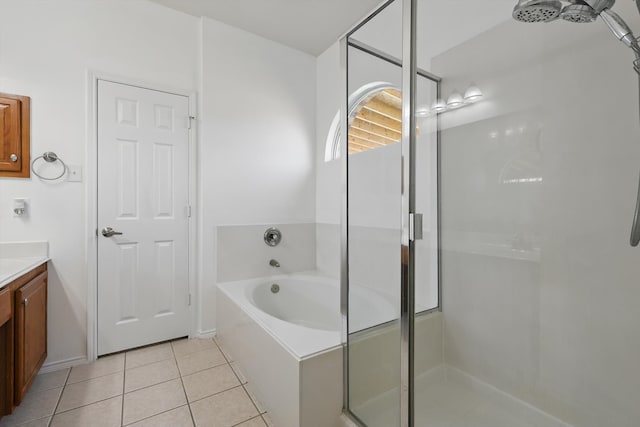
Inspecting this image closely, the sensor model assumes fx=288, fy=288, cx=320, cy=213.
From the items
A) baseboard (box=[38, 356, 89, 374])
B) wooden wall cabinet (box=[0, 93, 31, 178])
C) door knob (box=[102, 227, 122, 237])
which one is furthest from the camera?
door knob (box=[102, 227, 122, 237])

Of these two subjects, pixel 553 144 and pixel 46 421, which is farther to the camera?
pixel 46 421

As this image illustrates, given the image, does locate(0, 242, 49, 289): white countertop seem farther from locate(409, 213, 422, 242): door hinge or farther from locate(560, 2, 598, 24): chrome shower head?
locate(560, 2, 598, 24): chrome shower head

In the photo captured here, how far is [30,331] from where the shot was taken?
1641mm

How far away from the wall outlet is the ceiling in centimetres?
147

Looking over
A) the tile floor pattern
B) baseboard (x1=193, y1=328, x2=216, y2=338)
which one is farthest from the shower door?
baseboard (x1=193, y1=328, x2=216, y2=338)

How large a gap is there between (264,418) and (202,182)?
71.0 inches

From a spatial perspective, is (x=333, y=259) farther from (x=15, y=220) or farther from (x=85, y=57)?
(x=85, y=57)

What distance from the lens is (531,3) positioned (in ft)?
3.04

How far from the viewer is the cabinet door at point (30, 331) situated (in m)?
1.47


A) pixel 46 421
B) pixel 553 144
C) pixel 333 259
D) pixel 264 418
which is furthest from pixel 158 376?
pixel 553 144

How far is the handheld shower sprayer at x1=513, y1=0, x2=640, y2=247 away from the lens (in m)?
0.90

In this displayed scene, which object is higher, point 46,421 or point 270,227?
point 270,227

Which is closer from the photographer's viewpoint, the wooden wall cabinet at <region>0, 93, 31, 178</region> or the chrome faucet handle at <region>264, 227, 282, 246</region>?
the wooden wall cabinet at <region>0, 93, 31, 178</region>

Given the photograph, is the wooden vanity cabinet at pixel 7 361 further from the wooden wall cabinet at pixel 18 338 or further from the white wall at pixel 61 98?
the white wall at pixel 61 98
